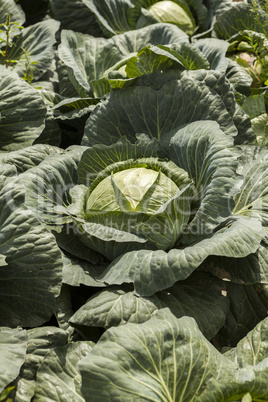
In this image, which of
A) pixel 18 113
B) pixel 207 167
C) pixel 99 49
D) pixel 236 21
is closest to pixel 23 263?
pixel 207 167

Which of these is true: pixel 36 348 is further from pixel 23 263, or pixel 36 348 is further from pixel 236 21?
pixel 236 21

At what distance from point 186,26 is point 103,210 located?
7.71 ft

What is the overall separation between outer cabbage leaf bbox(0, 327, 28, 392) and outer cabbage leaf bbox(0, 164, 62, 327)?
7.1 inches

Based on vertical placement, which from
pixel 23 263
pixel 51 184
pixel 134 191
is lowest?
pixel 23 263

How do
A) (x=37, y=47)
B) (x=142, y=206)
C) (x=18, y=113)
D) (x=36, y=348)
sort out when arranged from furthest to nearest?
1. (x=37, y=47)
2. (x=18, y=113)
3. (x=142, y=206)
4. (x=36, y=348)

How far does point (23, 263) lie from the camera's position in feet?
6.88

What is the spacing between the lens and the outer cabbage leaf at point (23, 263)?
2.07m

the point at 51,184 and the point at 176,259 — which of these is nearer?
the point at 176,259

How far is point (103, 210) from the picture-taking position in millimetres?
2295

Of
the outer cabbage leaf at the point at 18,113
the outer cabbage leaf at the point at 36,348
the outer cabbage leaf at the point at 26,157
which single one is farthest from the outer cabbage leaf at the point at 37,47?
the outer cabbage leaf at the point at 36,348

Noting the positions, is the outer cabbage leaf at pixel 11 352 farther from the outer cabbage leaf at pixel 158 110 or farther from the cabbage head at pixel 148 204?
the outer cabbage leaf at pixel 158 110

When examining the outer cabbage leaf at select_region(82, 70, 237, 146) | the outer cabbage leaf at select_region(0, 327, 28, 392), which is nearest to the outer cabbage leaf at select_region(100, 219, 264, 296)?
the outer cabbage leaf at select_region(0, 327, 28, 392)

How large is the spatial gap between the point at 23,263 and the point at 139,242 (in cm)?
55

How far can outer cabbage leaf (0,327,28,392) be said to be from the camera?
169 cm
